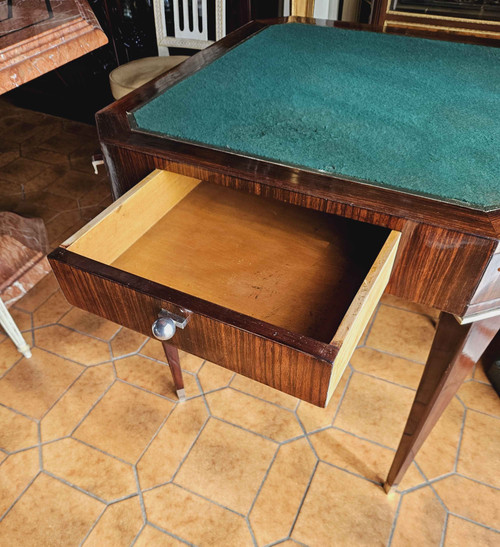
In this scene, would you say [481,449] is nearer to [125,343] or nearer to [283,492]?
[283,492]

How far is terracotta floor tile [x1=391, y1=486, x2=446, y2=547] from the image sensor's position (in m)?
1.22

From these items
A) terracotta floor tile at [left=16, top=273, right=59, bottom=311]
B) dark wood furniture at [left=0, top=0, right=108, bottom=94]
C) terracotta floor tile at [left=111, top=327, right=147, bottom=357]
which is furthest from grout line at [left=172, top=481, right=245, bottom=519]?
dark wood furniture at [left=0, top=0, right=108, bottom=94]

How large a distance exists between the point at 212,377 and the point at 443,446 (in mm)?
755

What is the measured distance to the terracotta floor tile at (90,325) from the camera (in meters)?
1.74

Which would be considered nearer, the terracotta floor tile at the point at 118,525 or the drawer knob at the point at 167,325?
the drawer knob at the point at 167,325

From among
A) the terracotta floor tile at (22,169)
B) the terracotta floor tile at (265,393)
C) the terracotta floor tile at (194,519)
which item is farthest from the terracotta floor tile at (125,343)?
the terracotta floor tile at (22,169)

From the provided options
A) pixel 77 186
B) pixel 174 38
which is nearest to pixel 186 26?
pixel 174 38

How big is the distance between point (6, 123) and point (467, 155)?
120 inches

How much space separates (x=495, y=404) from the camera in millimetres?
1506

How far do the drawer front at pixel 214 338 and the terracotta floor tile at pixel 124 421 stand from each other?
73cm

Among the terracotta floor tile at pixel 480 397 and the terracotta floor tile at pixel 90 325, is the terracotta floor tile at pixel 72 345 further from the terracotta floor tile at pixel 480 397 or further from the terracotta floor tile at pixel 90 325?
the terracotta floor tile at pixel 480 397

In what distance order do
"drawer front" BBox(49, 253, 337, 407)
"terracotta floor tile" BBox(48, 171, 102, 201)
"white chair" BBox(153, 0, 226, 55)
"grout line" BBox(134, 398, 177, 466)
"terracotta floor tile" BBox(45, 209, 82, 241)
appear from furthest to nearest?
"terracotta floor tile" BBox(48, 171, 102, 201) < "terracotta floor tile" BBox(45, 209, 82, 241) < "white chair" BBox(153, 0, 226, 55) < "grout line" BBox(134, 398, 177, 466) < "drawer front" BBox(49, 253, 337, 407)

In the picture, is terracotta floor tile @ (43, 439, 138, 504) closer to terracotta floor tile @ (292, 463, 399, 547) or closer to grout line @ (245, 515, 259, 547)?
grout line @ (245, 515, 259, 547)

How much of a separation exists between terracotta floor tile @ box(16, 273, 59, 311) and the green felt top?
1193 mm
